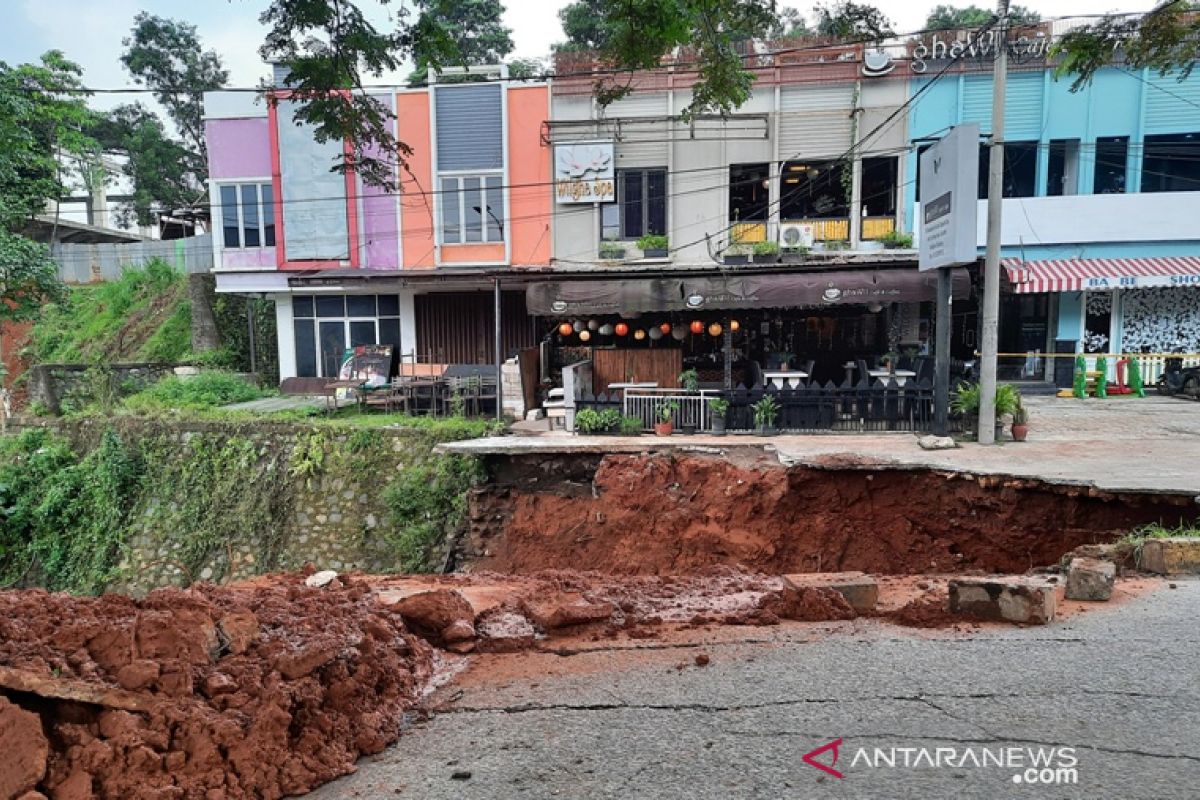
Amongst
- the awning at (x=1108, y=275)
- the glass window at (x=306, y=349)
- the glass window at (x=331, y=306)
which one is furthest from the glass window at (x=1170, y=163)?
the glass window at (x=306, y=349)

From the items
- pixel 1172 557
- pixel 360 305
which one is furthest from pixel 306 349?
pixel 1172 557

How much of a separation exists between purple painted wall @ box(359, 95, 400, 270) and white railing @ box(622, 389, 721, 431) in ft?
31.2

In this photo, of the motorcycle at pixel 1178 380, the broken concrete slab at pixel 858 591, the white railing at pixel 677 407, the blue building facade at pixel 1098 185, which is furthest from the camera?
the blue building facade at pixel 1098 185

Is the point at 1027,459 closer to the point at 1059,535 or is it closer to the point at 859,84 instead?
the point at 1059,535

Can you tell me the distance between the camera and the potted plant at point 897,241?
1720 cm

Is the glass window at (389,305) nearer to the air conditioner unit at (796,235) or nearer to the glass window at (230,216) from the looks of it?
the glass window at (230,216)

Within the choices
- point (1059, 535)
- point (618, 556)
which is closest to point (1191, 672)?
point (1059, 535)

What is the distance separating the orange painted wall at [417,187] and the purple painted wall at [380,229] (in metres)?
0.25

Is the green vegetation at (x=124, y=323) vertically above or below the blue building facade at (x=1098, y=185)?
below

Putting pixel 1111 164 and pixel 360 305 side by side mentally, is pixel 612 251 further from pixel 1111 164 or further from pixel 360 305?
pixel 1111 164

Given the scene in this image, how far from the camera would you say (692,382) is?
13.3 metres

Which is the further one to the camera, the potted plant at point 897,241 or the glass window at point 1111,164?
the glass window at point 1111,164

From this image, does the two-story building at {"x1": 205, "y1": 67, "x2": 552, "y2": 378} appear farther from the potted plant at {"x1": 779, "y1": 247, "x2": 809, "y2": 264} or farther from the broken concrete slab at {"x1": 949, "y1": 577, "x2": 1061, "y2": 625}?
the broken concrete slab at {"x1": 949, "y1": 577, "x2": 1061, "y2": 625}

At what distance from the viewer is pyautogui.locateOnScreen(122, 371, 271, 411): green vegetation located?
53.7 feet
